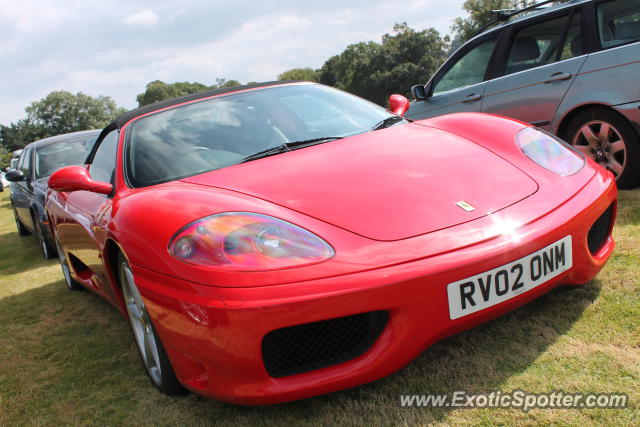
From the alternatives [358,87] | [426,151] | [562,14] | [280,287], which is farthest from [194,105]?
[358,87]

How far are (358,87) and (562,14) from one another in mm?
75377

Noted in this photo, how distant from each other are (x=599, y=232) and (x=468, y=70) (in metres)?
3.42

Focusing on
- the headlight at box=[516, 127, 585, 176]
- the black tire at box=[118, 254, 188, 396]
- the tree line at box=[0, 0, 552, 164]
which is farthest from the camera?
the tree line at box=[0, 0, 552, 164]

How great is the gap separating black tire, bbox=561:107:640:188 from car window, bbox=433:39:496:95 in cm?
116

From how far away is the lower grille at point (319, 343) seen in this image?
1781 millimetres

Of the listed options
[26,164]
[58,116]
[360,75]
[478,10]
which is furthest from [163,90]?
[26,164]

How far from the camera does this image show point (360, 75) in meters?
77.5

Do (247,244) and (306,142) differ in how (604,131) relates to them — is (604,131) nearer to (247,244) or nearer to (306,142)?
(306,142)

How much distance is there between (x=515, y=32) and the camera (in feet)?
16.6

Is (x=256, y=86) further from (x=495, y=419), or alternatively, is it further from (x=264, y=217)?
(x=495, y=419)

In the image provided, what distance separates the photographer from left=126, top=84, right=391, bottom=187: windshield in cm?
267

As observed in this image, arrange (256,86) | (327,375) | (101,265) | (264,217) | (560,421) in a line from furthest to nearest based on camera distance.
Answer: (256,86)
(101,265)
(264,217)
(327,375)
(560,421)

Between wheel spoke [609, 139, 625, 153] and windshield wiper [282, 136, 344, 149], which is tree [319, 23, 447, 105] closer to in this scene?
wheel spoke [609, 139, 625, 153]

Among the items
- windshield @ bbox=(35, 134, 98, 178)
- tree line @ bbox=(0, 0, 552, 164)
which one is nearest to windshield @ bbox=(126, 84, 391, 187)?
windshield @ bbox=(35, 134, 98, 178)
